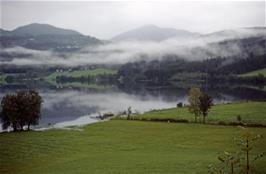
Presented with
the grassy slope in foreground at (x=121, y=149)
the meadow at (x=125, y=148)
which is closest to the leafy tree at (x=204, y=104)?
the meadow at (x=125, y=148)

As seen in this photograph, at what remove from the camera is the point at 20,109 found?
7975 cm

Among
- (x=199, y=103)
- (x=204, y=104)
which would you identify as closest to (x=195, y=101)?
(x=199, y=103)

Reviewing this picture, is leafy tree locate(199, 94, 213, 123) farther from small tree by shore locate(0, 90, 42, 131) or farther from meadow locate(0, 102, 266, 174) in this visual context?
small tree by shore locate(0, 90, 42, 131)

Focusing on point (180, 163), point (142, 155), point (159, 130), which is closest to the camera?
point (180, 163)

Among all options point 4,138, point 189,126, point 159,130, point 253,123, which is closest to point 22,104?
point 4,138

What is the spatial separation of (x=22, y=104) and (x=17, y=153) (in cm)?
2907

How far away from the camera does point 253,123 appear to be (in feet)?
260

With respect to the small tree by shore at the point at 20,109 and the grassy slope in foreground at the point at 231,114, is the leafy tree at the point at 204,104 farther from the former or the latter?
the small tree by shore at the point at 20,109

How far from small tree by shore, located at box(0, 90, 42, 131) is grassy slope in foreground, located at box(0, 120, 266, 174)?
7.73m

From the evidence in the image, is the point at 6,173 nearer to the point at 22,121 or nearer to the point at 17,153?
the point at 17,153

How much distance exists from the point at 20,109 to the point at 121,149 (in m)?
33.6

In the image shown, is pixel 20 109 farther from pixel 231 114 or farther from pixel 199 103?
pixel 231 114

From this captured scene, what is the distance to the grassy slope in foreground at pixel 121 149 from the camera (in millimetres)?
39688

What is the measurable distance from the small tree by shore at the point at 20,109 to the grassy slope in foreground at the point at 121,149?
7734 millimetres
